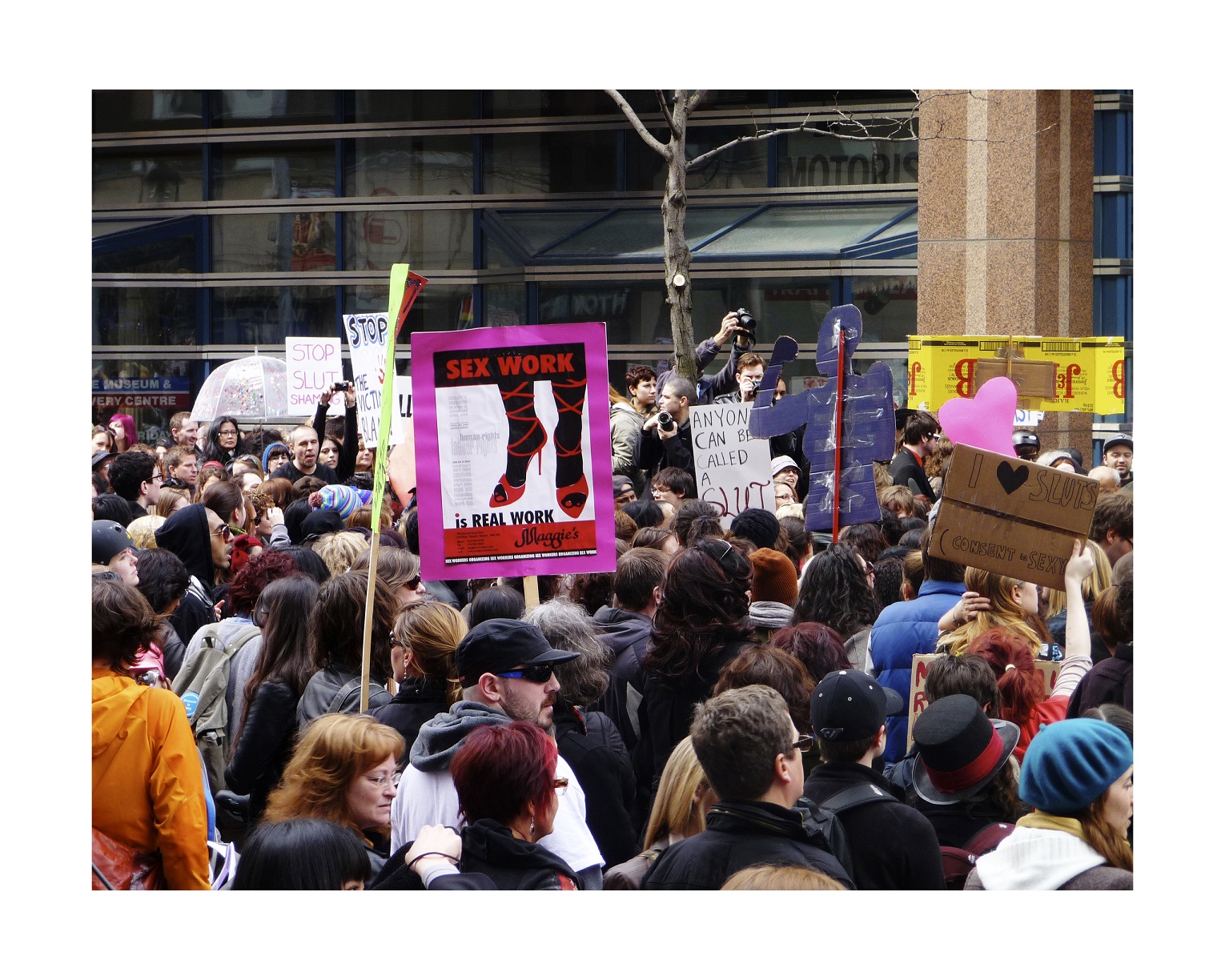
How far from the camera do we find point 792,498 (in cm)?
856

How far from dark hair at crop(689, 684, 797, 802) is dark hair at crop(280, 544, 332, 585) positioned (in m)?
2.70

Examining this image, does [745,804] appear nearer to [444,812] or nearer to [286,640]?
[444,812]

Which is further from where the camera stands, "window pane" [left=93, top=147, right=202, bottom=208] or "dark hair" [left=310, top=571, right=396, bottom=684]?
"window pane" [left=93, top=147, right=202, bottom=208]

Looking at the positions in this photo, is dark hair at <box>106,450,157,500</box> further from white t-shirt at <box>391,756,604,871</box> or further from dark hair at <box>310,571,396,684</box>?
white t-shirt at <box>391,756,604,871</box>

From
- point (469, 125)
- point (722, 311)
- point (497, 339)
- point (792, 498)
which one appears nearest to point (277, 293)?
point (469, 125)

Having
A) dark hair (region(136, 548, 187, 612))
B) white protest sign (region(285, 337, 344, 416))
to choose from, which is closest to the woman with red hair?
dark hair (region(136, 548, 187, 612))

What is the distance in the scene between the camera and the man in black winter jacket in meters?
3.10

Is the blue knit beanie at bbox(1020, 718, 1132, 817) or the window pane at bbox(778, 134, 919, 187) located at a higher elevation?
the window pane at bbox(778, 134, 919, 187)

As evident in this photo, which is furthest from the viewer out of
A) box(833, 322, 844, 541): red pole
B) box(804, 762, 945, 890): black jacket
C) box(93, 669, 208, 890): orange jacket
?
box(833, 322, 844, 541): red pole

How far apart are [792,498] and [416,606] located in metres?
4.60

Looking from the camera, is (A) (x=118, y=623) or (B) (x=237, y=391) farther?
(B) (x=237, y=391)

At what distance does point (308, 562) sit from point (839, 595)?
6.91 feet

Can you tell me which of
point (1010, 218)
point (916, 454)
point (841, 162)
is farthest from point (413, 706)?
point (841, 162)

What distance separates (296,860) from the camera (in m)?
3.04
